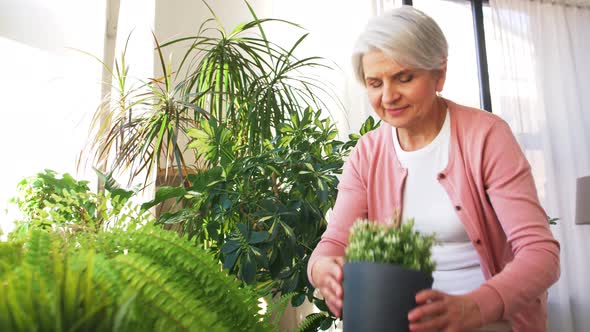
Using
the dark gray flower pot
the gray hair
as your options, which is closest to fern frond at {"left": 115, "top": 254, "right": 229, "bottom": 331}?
the dark gray flower pot

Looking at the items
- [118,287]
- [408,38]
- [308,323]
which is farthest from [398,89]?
[118,287]

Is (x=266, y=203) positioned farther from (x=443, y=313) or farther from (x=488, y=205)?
(x=443, y=313)

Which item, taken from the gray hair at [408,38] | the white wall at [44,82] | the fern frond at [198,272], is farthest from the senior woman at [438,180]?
the white wall at [44,82]

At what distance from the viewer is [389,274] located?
512 millimetres

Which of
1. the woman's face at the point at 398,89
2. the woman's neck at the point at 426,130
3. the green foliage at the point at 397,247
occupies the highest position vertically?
the woman's face at the point at 398,89

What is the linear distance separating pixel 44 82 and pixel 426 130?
3.26 m

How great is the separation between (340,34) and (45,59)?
7.57 ft

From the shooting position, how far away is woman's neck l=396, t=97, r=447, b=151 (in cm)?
107

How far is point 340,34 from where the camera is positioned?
4.59m

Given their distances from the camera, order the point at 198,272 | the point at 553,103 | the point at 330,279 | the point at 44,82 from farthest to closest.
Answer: the point at 553,103, the point at 44,82, the point at 330,279, the point at 198,272

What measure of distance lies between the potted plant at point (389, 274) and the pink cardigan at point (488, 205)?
23 centimetres

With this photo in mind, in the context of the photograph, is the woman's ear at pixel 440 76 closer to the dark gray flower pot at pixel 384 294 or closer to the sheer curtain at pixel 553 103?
the dark gray flower pot at pixel 384 294

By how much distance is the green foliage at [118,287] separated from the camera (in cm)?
24

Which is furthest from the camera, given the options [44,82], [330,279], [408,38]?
[44,82]
